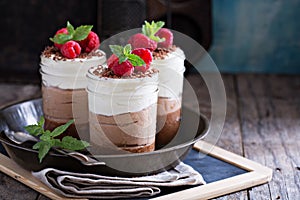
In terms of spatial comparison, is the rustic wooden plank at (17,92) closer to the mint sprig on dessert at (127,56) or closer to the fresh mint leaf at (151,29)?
the fresh mint leaf at (151,29)

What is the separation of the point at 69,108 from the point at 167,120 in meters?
0.30

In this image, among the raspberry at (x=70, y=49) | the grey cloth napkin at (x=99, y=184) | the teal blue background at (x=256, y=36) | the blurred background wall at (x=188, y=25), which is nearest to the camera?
the grey cloth napkin at (x=99, y=184)

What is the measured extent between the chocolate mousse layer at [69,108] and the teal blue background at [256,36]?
1.40 m

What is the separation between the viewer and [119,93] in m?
1.54

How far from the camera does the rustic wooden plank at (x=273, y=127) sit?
1.69 metres

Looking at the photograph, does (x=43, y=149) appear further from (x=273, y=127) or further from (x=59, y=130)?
(x=273, y=127)

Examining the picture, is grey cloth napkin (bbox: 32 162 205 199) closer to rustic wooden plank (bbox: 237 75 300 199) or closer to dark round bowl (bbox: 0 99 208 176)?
dark round bowl (bbox: 0 99 208 176)

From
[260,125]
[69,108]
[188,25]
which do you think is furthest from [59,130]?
[188,25]

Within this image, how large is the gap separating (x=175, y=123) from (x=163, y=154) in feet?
0.79

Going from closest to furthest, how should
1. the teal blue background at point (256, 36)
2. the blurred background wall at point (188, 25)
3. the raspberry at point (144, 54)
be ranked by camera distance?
the raspberry at point (144, 54) → the blurred background wall at point (188, 25) → the teal blue background at point (256, 36)

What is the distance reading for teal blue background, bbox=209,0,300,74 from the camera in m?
2.93

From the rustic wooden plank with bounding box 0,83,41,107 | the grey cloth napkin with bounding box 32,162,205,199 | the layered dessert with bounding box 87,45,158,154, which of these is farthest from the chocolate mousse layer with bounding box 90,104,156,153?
the rustic wooden plank with bounding box 0,83,41,107

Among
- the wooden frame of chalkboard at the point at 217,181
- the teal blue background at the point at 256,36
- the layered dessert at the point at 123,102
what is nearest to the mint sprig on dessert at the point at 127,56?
the layered dessert at the point at 123,102

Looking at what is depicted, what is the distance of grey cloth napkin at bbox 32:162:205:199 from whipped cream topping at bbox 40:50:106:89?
0.30 meters
